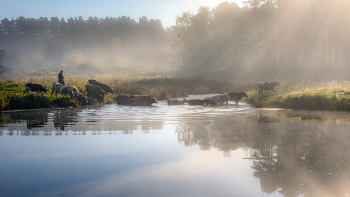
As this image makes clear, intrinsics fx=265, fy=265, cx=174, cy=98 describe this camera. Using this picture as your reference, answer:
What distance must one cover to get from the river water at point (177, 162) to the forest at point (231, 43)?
45.6 m

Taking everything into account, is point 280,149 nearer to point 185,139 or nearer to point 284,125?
point 185,139

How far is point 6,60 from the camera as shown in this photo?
Result: 122375 mm

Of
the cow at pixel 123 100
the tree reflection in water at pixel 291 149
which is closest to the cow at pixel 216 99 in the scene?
the cow at pixel 123 100

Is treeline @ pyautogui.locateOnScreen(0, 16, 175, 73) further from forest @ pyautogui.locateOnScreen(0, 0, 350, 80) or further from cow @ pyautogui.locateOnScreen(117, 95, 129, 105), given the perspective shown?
cow @ pyautogui.locateOnScreen(117, 95, 129, 105)

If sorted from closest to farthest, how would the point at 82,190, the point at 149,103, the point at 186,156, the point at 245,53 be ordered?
the point at 82,190, the point at 186,156, the point at 149,103, the point at 245,53

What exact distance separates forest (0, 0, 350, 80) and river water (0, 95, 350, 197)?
45.6 metres

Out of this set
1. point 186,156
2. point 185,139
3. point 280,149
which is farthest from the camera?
point 185,139

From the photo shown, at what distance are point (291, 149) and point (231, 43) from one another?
244 feet

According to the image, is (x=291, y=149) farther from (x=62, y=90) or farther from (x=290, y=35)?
(x=290, y=35)

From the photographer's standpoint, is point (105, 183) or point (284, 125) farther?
point (284, 125)

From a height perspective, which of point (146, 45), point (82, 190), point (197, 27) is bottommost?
point (82, 190)

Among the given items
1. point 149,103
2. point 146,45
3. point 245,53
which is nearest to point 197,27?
point 245,53

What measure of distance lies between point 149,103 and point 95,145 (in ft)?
54.3

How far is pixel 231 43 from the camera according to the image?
7862cm
